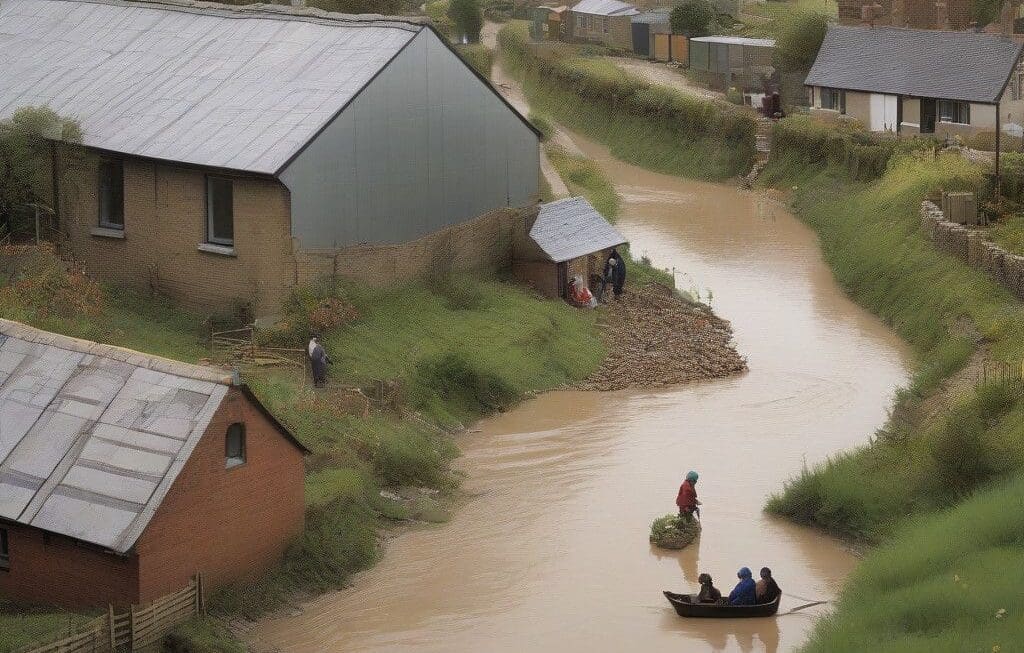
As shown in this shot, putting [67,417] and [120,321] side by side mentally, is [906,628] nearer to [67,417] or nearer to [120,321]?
[67,417]

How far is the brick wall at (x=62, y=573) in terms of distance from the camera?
21844 millimetres

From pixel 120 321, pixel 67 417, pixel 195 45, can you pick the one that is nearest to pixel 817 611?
pixel 67 417

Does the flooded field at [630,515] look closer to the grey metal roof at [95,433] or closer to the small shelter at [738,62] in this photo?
→ the grey metal roof at [95,433]

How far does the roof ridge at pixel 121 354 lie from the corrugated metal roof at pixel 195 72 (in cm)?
933

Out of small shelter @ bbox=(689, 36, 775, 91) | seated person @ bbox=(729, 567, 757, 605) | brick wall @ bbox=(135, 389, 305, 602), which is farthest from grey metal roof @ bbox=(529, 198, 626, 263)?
small shelter @ bbox=(689, 36, 775, 91)

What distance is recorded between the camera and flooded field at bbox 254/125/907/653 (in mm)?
23406

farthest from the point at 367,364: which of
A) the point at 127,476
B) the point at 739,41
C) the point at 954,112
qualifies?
the point at 739,41

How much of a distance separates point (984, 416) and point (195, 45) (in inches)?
805

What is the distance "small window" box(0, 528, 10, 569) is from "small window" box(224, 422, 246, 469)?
9.95ft

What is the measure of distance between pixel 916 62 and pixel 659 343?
2290 cm

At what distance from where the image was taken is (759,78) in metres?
68.3

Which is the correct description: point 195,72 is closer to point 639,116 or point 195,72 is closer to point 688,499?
point 688,499

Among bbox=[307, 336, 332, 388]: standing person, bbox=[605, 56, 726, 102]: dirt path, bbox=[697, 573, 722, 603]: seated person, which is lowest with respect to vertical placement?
bbox=[697, 573, 722, 603]: seated person

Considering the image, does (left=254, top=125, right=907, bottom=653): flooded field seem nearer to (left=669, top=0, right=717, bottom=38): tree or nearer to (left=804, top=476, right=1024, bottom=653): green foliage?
(left=804, top=476, right=1024, bottom=653): green foliage
